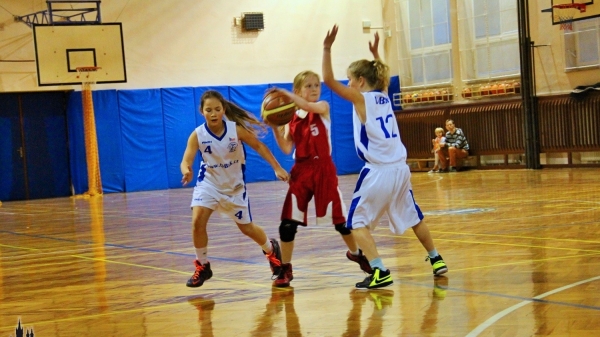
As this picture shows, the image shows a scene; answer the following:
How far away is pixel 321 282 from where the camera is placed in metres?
5.63

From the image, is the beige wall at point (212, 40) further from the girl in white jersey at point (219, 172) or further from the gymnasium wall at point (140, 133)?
the girl in white jersey at point (219, 172)

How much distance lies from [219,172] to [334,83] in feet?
3.77

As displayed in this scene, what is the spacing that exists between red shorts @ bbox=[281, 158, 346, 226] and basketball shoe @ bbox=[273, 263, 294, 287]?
0.32 meters

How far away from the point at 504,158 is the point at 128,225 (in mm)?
11833

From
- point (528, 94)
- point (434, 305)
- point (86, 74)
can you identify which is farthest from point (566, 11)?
point (434, 305)

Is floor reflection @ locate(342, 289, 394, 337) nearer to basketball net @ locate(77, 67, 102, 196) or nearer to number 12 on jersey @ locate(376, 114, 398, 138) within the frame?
number 12 on jersey @ locate(376, 114, 398, 138)

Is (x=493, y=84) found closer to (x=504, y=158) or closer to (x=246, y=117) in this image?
(x=504, y=158)

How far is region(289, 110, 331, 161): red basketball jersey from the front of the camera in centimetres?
584

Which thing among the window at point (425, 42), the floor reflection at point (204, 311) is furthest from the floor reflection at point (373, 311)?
the window at point (425, 42)

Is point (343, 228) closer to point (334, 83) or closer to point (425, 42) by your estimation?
point (334, 83)

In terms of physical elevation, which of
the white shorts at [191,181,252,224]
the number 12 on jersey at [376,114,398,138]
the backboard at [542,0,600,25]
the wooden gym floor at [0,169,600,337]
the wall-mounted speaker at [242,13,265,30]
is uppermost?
the wall-mounted speaker at [242,13,265,30]

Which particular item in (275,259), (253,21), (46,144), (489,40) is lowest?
(275,259)

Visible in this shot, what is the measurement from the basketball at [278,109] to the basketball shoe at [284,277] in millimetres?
1039

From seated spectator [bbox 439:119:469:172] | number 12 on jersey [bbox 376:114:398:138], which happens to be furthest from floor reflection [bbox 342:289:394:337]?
seated spectator [bbox 439:119:469:172]
